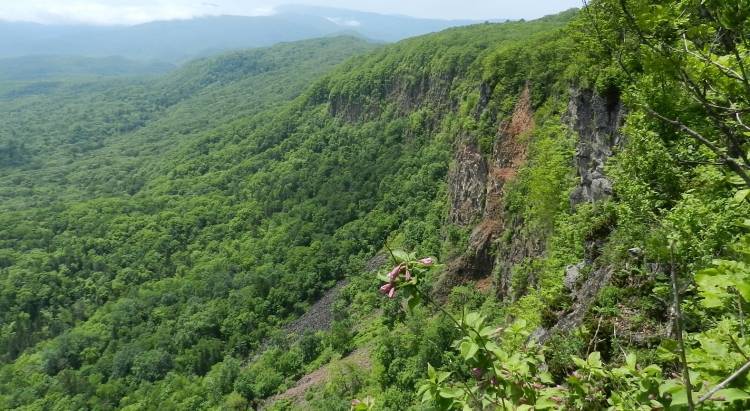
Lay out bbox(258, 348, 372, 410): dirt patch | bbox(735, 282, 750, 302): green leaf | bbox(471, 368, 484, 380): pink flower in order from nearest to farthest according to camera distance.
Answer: bbox(735, 282, 750, 302): green leaf
bbox(471, 368, 484, 380): pink flower
bbox(258, 348, 372, 410): dirt patch

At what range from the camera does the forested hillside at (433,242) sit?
2785 millimetres

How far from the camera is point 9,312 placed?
67250mm

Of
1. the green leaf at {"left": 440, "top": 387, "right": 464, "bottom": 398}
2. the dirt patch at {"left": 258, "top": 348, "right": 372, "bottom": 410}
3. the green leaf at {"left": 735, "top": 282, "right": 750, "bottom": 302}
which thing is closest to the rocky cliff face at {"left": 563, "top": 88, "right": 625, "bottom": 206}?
the green leaf at {"left": 440, "top": 387, "right": 464, "bottom": 398}

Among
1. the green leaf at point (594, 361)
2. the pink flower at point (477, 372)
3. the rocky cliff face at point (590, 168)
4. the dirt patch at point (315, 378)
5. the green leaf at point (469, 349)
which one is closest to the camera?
the green leaf at point (469, 349)

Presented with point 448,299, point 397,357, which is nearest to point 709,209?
point 448,299

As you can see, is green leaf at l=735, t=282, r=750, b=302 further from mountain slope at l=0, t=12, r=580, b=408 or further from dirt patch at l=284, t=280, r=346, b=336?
dirt patch at l=284, t=280, r=346, b=336

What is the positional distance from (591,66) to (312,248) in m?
49.4

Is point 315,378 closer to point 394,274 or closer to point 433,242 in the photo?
point 433,242

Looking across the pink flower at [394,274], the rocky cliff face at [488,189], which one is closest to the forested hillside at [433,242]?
the pink flower at [394,274]

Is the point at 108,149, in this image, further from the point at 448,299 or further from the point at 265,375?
the point at 448,299

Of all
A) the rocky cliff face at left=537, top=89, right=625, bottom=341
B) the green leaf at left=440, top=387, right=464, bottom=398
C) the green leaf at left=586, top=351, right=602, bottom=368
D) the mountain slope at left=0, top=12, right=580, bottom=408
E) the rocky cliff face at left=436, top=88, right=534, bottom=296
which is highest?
the green leaf at left=586, top=351, right=602, bottom=368

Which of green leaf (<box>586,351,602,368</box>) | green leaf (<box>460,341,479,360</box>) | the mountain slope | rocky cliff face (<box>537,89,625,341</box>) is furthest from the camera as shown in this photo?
the mountain slope

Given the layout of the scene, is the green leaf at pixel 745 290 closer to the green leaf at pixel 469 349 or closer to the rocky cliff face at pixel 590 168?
the green leaf at pixel 469 349

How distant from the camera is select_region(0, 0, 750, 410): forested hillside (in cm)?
279
